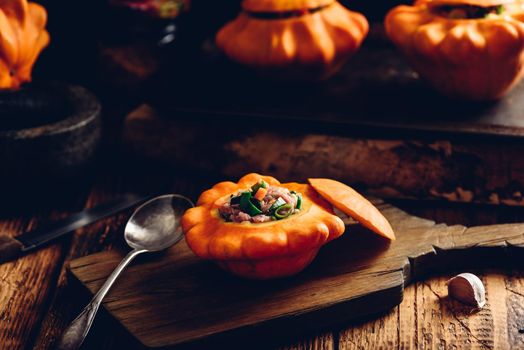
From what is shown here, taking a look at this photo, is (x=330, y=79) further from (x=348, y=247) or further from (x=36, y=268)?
(x=36, y=268)

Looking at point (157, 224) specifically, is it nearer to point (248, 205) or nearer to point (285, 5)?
point (248, 205)

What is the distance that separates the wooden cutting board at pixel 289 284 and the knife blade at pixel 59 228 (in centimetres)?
18

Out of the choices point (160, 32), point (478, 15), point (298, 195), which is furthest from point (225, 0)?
point (298, 195)

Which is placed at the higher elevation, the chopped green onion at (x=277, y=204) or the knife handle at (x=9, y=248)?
the chopped green onion at (x=277, y=204)

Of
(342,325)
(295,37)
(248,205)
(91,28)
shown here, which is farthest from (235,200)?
(91,28)

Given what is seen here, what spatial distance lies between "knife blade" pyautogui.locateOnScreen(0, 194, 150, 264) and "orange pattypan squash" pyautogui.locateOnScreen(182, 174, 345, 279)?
33cm

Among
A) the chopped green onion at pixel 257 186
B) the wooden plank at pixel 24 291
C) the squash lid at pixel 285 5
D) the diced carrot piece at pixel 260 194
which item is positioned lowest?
the wooden plank at pixel 24 291

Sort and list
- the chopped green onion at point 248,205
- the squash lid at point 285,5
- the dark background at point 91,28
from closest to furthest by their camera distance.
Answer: the chopped green onion at point 248,205, the squash lid at point 285,5, the dark background at point 91,28

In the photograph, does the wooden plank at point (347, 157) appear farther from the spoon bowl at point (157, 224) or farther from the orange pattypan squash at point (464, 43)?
the spoon bowl at point (157, 224)

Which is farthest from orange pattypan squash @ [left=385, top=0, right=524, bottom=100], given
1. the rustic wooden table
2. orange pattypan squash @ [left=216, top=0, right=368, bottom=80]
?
the rustic wooden table

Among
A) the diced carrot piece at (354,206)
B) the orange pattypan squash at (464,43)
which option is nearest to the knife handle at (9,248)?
the diced carrot piece at (354,206)

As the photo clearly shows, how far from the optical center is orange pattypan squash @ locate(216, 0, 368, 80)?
160 centimetres

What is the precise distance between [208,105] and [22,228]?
51 centimetres

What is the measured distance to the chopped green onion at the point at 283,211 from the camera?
116 centimetres
